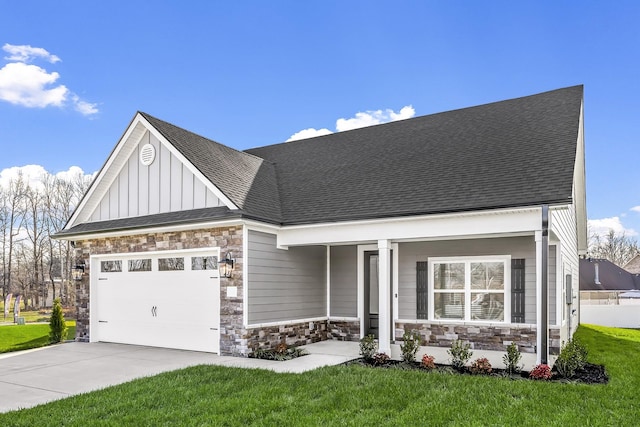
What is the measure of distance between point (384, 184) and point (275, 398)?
598 centimetres

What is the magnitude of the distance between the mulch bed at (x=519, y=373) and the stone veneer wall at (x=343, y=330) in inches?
100.0

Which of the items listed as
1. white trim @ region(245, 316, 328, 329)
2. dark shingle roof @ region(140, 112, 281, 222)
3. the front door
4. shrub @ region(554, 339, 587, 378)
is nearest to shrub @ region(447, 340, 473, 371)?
shrub @ region(554, 339, 587, 378)

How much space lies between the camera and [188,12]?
44.7ft

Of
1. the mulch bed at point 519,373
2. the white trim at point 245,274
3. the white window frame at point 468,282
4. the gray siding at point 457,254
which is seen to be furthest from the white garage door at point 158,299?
the white window frame at point 468,282

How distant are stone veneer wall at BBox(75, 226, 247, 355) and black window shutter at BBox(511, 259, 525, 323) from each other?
552 cm

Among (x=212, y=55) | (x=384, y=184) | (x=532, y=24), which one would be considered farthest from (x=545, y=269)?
(x=212, y=55)

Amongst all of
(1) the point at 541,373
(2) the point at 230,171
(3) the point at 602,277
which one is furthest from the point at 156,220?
(3) the point at 602,277

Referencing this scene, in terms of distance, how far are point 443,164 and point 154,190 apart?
677 cm

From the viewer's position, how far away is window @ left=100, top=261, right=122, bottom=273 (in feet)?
39.8

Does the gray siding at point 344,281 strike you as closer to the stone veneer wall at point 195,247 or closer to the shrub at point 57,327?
the stone veneer wall at point 195,247

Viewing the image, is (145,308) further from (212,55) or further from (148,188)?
(212,55)

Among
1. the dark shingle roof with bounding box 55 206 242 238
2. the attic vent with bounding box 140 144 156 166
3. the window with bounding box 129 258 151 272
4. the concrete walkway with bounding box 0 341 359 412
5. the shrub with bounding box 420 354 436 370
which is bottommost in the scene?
the concrete walkway with bounding box 0 341 359 412

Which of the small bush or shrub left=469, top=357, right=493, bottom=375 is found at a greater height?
Answer: shrub left=469, top=357, right=493, bottom=375

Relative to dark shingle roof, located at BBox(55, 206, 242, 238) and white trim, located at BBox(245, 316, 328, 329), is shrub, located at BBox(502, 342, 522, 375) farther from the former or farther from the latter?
dark shingle roof, located at BBox(55, 206, 242, 238)
